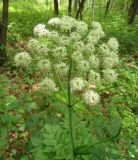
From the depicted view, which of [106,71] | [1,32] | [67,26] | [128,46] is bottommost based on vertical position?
[128,46]

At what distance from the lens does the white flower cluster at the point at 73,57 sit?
2.46 meters

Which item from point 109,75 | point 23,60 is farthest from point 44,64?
point 109,75

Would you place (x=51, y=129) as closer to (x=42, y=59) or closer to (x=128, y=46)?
(x=42, y=59)

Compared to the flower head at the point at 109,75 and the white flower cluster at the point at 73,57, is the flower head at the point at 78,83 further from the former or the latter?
the flower head at the point at 109,75

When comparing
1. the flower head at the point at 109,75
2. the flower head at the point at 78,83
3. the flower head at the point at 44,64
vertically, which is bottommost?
the flower head at the point at 78,83

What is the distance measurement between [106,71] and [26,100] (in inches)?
61.5

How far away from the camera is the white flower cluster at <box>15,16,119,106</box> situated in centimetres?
246

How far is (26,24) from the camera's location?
16.9 meters

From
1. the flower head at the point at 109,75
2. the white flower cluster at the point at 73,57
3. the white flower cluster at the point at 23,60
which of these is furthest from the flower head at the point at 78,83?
the white flower cluster at the point at 23,60

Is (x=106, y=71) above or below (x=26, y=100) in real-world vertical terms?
above

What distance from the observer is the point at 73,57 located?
2.44 m

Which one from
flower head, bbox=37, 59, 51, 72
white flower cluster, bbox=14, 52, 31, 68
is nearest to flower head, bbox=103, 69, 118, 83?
flower head, bbox=37, 59, 51, 72

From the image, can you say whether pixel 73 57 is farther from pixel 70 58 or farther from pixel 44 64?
pixel 44 64

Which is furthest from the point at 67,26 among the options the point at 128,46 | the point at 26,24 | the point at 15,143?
the point at 26,24
